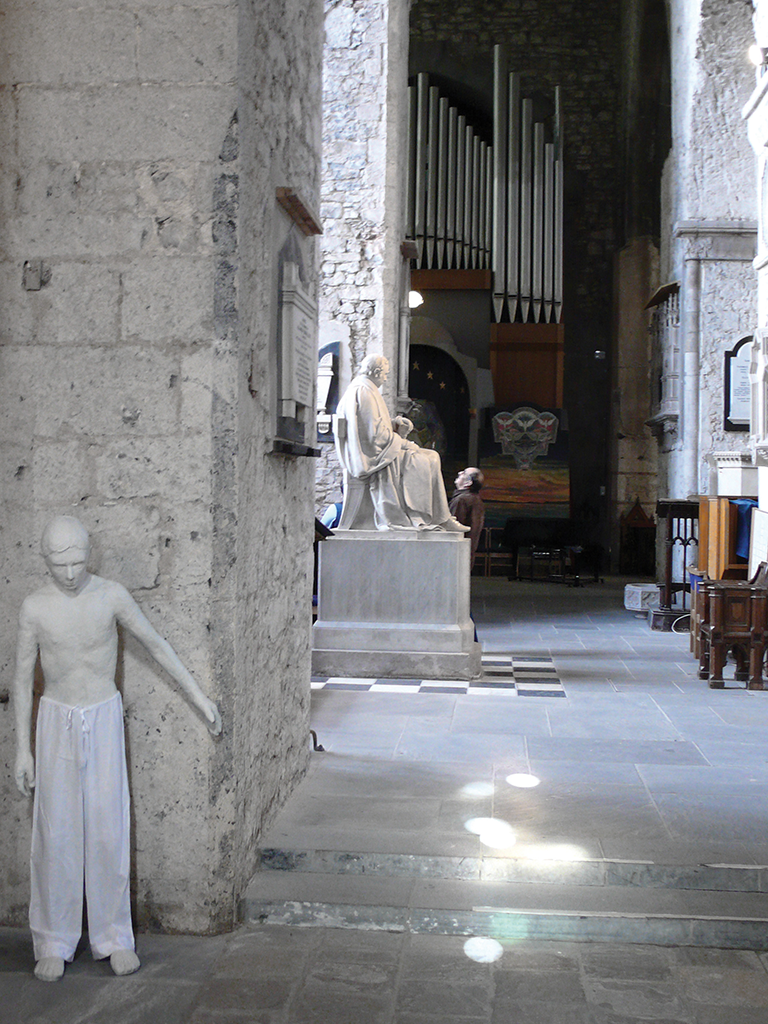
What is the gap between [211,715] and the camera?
8.79 feet

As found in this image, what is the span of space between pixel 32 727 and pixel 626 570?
12.5 metres

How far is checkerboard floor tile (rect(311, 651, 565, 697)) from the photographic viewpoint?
5.64 metres

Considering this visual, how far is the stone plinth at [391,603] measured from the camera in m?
6.13

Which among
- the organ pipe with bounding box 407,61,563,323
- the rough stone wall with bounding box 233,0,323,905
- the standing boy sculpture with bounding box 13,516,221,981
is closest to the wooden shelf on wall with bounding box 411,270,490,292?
the organ pipe with bounding box 407,61,563,323

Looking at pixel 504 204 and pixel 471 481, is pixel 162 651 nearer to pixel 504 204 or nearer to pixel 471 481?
pixel 471 481

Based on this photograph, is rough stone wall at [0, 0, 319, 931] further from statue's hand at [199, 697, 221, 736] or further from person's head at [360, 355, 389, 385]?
person's head at [360, 355, 389, 385]

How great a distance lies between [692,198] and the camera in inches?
446

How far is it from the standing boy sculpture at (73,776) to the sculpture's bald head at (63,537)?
0.02m

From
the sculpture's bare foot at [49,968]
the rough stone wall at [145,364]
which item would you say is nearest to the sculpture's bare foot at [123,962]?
the sculpture's bare foot at [49,968]

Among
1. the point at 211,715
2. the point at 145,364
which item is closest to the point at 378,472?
the point at 145,364

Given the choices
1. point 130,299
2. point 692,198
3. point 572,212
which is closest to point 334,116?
point 692,198

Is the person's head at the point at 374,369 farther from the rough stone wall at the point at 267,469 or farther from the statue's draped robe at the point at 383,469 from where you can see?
the rough stone wall at the point at 267,469

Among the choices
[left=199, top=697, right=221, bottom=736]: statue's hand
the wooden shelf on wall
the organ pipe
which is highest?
the organ pipe

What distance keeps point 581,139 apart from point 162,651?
599 inches
